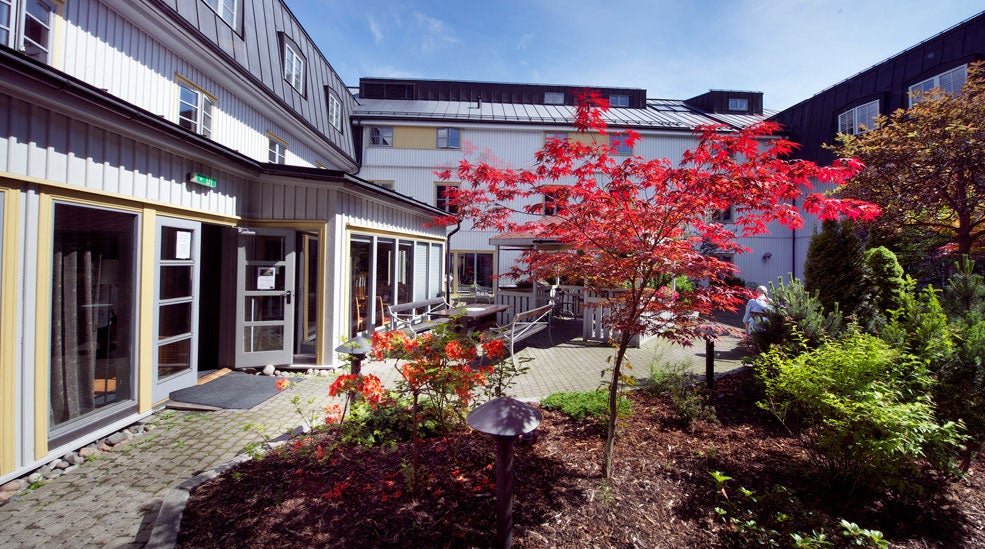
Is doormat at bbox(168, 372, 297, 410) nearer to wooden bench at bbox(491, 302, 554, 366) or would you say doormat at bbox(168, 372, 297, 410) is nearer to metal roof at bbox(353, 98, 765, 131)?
wooden bench at bbox(491, 302, 554, 366)

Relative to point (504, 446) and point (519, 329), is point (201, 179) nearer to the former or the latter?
point (519, 329)

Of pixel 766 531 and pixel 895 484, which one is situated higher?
pixel 895 484

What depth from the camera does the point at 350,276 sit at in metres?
6.90

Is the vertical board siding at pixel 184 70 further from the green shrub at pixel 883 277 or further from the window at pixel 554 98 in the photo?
the window at pixel 554 98

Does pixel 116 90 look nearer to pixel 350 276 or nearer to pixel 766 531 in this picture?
pixel 350 276

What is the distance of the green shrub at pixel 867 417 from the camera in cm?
236

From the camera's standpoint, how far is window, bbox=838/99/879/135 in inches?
587

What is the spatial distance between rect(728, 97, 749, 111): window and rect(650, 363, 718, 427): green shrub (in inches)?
1038

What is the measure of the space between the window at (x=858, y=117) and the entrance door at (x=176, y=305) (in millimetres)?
20492

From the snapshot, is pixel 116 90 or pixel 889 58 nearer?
pixel 116 90

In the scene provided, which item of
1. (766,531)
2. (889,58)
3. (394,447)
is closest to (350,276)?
(394,447)

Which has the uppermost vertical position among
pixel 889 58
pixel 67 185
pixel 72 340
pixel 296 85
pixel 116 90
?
pixel 889 58

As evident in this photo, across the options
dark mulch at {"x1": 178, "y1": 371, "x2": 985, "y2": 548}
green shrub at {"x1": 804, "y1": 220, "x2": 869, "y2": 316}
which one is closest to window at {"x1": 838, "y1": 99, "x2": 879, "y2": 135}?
green shrub at {"x1": 804, "y1": 220, "x2": 869, "y2": 316}

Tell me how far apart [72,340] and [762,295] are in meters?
9.54
